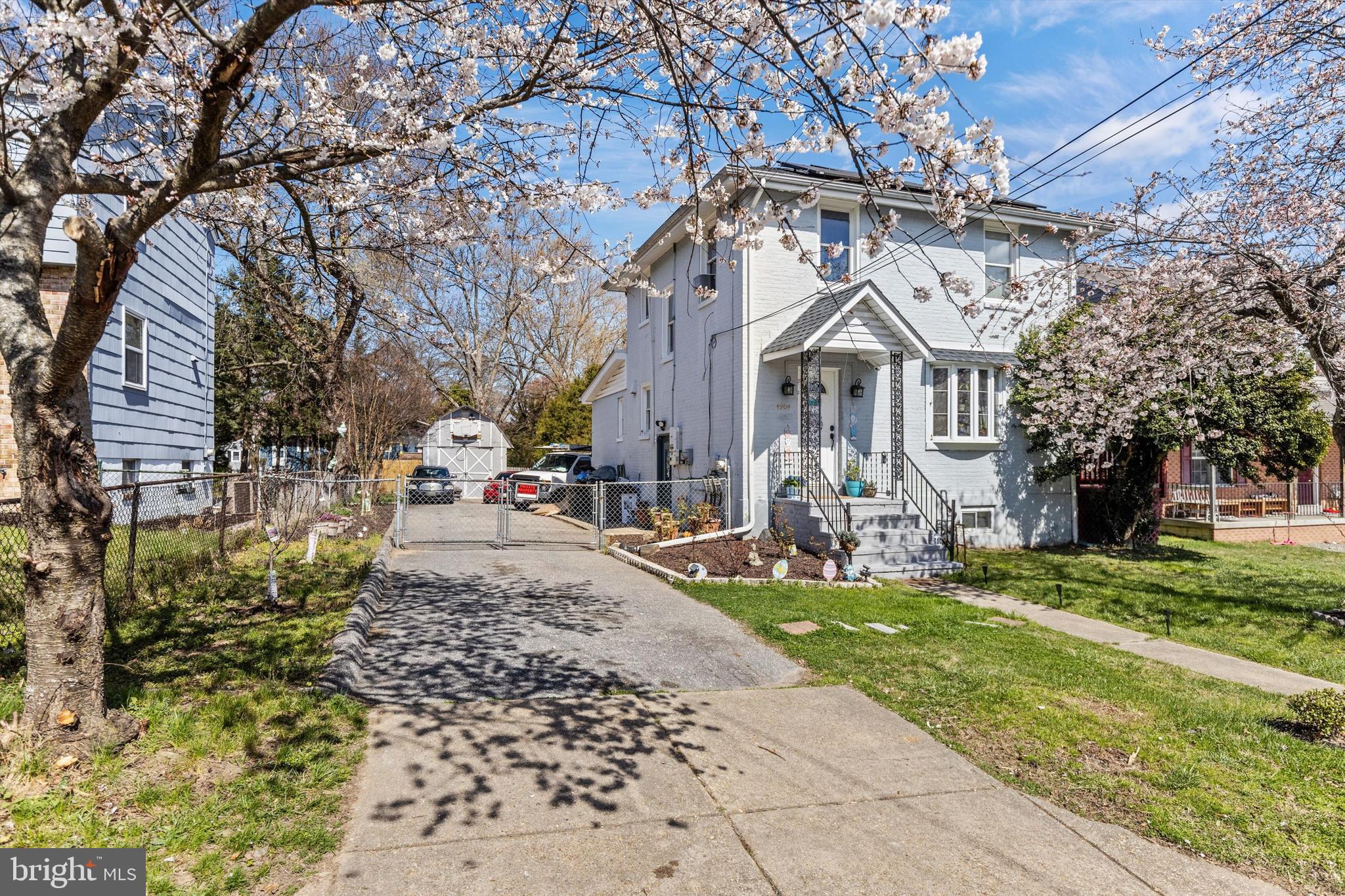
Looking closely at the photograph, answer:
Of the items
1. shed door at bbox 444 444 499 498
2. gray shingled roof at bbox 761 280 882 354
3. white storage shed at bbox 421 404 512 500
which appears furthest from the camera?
shed door at bbox 444 444 499 498

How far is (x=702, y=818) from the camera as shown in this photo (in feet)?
11.7

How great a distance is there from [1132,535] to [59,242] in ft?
62.2

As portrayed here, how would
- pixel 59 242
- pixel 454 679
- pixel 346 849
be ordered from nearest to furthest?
pixel 346 849
pixel 454 679
pixel 59 242

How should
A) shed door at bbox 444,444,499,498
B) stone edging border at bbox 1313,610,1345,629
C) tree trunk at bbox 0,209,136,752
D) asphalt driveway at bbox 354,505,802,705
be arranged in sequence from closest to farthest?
tree trunk at bbox 0,209,136,752 < asphalt driveway at bbox 354,505,802,705 < stone edging border at bbox 1313,610,1345,629 < shed door at bbox 444,444,499,498

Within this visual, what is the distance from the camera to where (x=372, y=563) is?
10242 mm

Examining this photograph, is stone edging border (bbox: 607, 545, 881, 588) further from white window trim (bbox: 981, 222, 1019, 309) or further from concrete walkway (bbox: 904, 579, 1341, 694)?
white window trim (bbox: 981, 222, 1019, 309)

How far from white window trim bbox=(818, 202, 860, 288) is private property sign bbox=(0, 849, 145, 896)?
12236mm

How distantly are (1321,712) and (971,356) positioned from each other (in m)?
9.92

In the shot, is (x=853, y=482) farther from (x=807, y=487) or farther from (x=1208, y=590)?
(x=1208, y=590)

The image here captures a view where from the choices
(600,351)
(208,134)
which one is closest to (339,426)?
(208,134)

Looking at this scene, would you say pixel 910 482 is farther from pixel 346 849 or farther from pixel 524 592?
pixel 346 849

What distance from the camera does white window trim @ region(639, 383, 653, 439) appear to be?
18.1 meters

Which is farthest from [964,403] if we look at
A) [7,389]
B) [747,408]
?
[7,389]

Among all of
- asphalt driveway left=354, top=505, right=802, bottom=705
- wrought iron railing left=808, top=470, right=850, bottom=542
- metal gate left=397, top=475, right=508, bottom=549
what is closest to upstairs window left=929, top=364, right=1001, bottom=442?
wrought iron railing left=808, top=470, right=850, bottom=542
